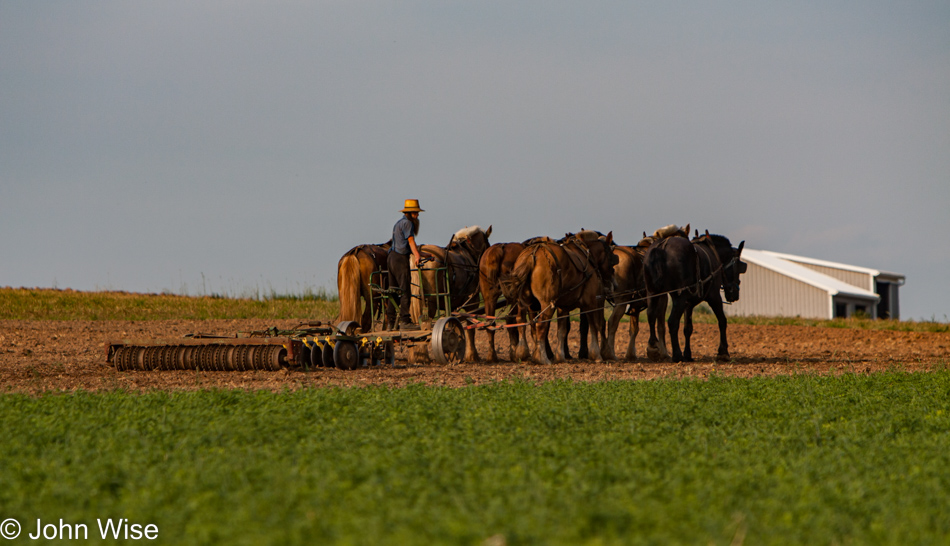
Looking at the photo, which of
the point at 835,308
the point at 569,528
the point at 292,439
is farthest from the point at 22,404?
the point at 835,308

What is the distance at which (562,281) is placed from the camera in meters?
16.3

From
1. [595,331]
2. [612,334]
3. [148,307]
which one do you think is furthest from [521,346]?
[148,307]

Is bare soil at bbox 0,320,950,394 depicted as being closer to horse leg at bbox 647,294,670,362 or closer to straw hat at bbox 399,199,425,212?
horse leg at bbox 647,294,670,362

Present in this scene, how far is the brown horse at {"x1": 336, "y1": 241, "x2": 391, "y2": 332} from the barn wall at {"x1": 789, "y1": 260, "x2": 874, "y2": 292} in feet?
130

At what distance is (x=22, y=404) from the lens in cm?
963

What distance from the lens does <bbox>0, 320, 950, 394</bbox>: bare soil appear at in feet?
41.7

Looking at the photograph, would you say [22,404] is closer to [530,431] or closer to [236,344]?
[236,344]

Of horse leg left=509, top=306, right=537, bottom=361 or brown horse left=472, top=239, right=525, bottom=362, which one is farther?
horse leg left=509, top=306, right=537, bottom=361

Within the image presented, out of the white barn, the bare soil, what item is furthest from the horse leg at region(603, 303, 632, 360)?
the white barn

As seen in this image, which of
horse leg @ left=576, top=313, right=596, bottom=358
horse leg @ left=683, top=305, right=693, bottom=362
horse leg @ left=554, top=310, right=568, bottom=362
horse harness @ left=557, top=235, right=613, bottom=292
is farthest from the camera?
horse leg @ left=576, top=313, right=596, bottom=358

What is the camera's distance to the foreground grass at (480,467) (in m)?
4.73

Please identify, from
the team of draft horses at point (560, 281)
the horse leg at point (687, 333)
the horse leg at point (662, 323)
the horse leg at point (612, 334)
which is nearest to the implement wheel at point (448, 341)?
the team of draft horses at point (560, 281)

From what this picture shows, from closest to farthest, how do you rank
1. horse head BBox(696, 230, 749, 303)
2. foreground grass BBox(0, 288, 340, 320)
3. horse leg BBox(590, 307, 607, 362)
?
horse leg BBox(590, 307, 607, 362), horse head BBox(696, 230, 749, 303), foreground grass BBox(0, 288, 340, 320)

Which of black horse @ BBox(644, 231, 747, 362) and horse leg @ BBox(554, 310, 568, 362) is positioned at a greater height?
black horse @ BBox(644, 231, 747, 362)
